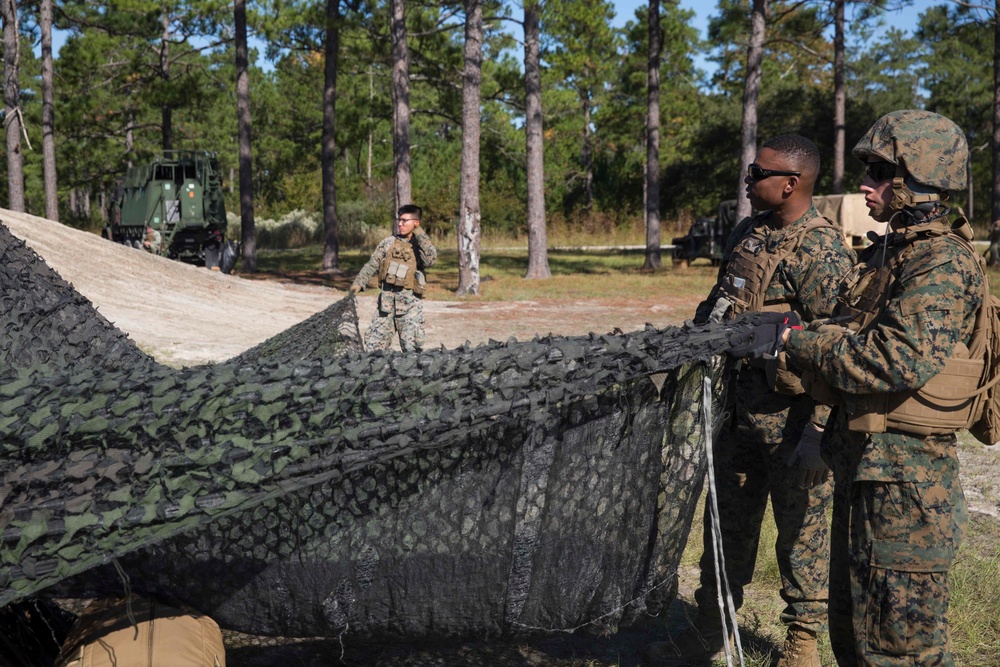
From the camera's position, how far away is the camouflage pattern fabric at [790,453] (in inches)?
120

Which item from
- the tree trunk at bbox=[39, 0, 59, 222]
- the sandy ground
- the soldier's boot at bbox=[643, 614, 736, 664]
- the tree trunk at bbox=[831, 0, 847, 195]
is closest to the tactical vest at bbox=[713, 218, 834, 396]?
the soldier's boot at bbox=[643, 614, 736, 664]

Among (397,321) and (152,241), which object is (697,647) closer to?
(397,321)

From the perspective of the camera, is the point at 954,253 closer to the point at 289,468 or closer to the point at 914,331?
the point at 914,331

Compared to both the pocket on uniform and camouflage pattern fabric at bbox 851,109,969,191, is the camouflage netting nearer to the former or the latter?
the pocket on uniform

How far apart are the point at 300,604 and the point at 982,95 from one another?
3920cm

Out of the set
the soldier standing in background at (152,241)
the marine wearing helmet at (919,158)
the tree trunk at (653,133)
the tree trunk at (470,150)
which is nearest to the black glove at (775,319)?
the marine wearing helmet at (919,158)

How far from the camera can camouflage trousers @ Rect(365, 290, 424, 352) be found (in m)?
7.93

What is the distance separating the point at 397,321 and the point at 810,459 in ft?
18.1

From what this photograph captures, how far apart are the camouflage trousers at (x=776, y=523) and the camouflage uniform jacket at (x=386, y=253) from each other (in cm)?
492

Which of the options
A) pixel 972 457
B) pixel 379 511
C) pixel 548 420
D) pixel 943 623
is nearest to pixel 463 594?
pixel 379 511

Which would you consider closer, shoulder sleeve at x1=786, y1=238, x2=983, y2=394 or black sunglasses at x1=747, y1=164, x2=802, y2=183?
shoulder sleeve at x1=786, y1=238, x2=983, y2=394

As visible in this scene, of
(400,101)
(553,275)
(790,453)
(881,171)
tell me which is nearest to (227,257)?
(400,101)

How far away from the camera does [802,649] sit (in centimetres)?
304

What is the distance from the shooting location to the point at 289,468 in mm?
2104
